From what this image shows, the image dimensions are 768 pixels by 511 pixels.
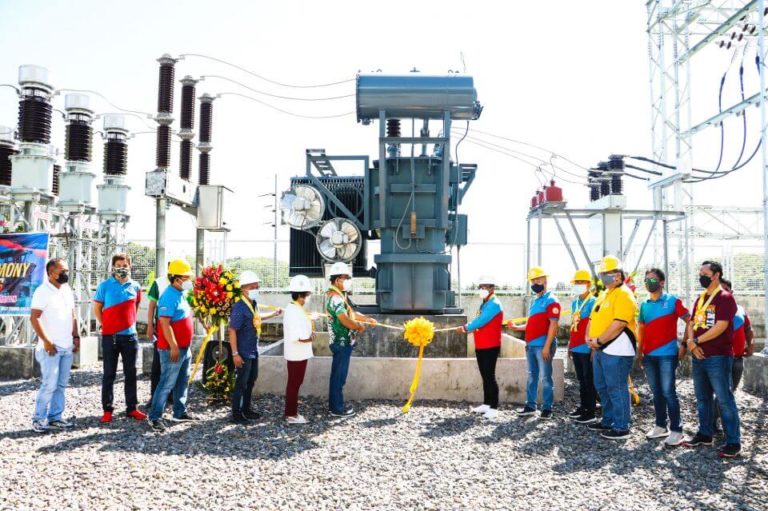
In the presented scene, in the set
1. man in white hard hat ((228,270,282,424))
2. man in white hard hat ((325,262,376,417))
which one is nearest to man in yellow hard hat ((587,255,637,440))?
man in white hard hat ((325,262,376,417))

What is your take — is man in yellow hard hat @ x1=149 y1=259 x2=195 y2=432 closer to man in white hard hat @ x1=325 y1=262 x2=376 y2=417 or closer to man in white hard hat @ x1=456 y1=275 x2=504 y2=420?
man in white hard hat @ x1=325 y1=262 x2=376 y2=417

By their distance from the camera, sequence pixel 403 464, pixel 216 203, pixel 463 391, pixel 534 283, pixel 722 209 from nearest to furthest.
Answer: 1. pixel 403 464
2. pixel 534 283
3. pixel 463 391
4. pixel 216 203
5. pixel 722 209

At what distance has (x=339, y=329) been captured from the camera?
270 inches

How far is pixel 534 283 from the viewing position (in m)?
7.30

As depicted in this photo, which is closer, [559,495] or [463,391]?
[559,495]

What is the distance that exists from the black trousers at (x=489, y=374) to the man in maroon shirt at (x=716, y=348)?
220cm

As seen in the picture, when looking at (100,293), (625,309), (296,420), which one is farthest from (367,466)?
(100,293)

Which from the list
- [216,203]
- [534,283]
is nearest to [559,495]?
[534,283]

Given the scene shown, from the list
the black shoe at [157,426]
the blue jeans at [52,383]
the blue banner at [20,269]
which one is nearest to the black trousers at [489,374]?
the black shoe at [157,426]

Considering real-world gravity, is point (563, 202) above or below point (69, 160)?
below

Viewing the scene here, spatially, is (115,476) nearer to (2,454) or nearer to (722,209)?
(2,454)

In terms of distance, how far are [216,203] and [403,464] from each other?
7.45m

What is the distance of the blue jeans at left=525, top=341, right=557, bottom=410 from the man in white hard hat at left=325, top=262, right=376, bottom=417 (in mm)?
2184

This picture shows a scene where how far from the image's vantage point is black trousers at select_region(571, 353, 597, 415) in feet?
22.5
